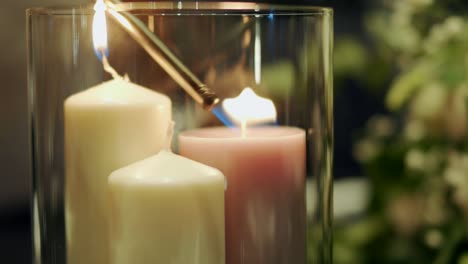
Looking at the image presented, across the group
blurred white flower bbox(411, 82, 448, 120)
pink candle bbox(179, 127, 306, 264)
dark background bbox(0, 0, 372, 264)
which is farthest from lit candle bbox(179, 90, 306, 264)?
dark background bbox(0, 0, 372, 264)

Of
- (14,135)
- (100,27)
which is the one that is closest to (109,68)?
(100,27)

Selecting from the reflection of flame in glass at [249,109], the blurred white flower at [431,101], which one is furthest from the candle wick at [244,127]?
the blurred white flower at [431,101]

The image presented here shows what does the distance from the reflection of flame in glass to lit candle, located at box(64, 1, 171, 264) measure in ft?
0.12

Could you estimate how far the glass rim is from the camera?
0.42 metres

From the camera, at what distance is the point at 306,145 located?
0.45 m

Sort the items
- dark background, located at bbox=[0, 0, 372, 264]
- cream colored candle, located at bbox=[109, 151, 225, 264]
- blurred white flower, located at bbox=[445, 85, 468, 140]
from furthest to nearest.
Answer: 1. dark background, located at bbox=[0, 0, 372, 264]
2. blurred white flower, located at bbox=[445, 85, 468, 140]
3. cream colored candle, located at bbox=[109, 151, 225, 264]

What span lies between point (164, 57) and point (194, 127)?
4cm

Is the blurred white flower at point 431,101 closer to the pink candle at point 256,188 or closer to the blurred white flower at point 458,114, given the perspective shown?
the blurred white flower at point 458,114

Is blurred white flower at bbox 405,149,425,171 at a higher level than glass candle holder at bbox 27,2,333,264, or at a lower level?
lower

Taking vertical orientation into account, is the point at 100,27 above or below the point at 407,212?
above

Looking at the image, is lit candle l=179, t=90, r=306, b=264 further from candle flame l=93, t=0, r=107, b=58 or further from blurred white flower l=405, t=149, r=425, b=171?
blurred white flower l=405, t=149, r=425, b=171

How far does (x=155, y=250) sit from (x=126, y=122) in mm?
77

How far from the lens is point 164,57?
428 mm

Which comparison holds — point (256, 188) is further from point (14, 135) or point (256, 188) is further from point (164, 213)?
point (14, 135)
